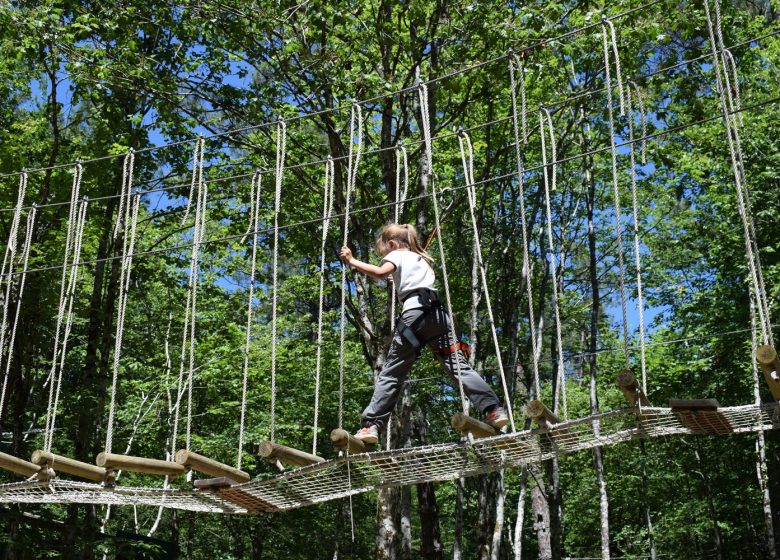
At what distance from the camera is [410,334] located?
14.4 feet

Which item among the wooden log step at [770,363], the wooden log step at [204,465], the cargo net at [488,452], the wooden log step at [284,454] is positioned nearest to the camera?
the wooden log step at [770,363]

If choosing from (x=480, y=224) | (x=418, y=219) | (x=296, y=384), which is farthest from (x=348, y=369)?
(x=418, y=219)

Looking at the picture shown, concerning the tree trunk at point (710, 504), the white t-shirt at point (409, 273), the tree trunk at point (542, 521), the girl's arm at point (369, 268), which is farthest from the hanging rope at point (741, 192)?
the tree trunk at point (710, 504)

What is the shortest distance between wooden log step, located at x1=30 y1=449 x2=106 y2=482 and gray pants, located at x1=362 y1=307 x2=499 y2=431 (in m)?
1.38

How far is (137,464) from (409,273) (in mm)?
1573

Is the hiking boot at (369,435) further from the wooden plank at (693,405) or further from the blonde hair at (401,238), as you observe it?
the wooden plank at (693,405)

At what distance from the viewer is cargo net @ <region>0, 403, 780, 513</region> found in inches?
149

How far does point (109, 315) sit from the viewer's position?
31.9 feet

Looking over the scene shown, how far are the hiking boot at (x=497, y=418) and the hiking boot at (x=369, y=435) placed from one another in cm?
53

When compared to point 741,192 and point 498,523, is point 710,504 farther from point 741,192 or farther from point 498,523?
point 741,192

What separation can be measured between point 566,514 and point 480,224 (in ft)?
25.8

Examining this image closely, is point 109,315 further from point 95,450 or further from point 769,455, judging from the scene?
point 769,455

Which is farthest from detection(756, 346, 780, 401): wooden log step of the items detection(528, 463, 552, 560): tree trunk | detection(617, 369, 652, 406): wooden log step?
detection(528, 463, 552, 560): tree trunk

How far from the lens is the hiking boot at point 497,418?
163 inches
